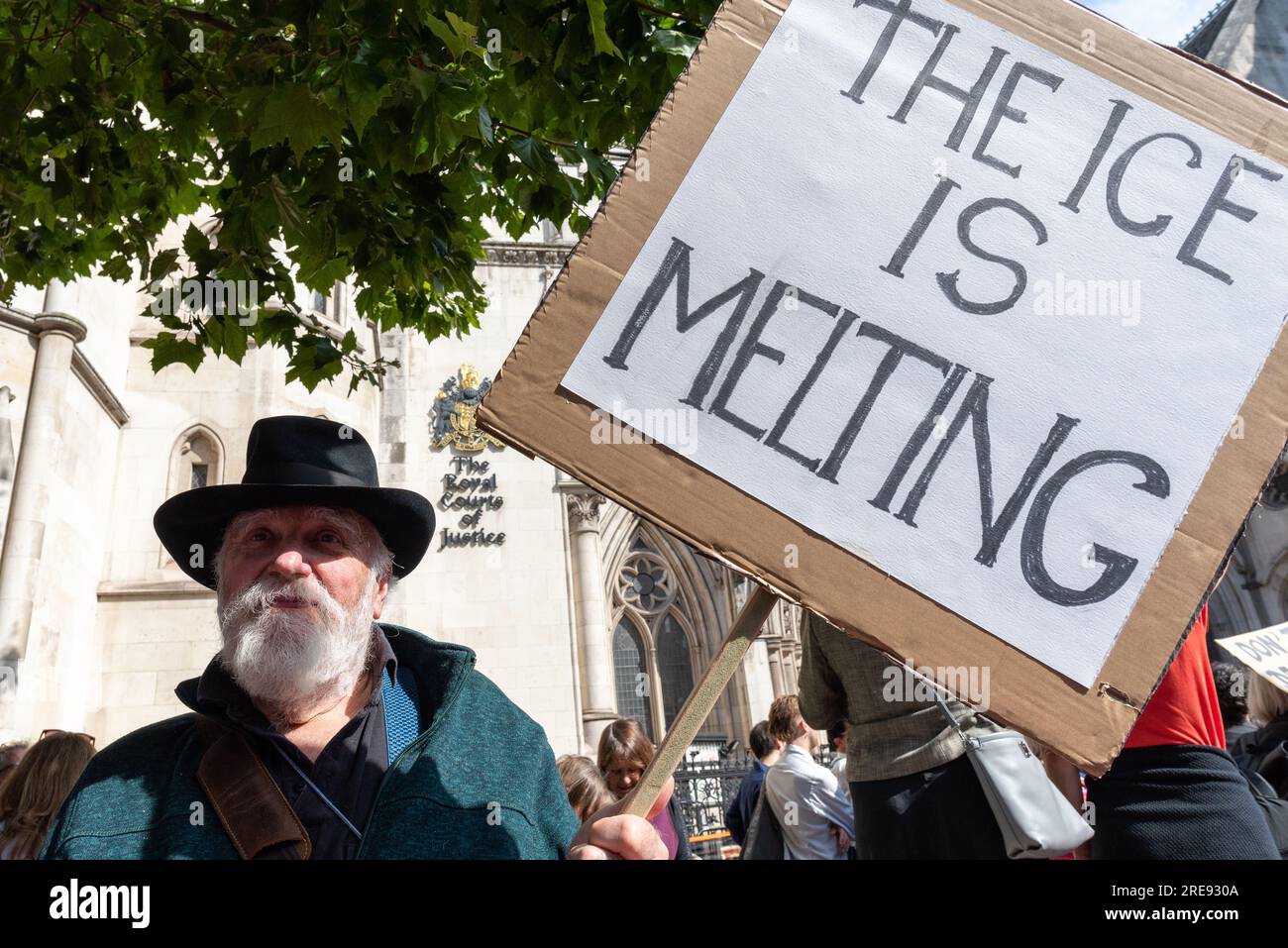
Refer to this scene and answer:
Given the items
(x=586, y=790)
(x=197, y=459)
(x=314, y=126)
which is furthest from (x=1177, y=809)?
(x=197, y=459)

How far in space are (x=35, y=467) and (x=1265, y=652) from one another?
10651 mm

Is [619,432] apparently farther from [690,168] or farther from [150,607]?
[150,607]

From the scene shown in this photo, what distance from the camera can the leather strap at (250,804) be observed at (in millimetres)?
1732

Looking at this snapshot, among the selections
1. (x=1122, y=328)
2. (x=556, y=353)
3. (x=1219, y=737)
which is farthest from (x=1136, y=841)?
(x=556, y=353)

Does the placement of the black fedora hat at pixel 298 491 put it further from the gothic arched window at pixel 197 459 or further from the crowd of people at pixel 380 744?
the gothic arched window at pixel 197 459

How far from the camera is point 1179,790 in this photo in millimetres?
2535

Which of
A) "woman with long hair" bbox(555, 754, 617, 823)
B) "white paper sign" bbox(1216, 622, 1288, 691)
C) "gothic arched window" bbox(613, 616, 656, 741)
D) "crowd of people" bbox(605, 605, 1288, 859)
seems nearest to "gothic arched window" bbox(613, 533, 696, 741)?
"gothic arched window" bbox(613, 616, 656, 741)

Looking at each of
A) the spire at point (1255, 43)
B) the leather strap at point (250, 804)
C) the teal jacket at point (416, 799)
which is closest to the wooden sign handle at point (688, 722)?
the teal jacket at point (416, 799)

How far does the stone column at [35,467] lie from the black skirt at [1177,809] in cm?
967

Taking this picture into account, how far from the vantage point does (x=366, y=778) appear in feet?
6.30

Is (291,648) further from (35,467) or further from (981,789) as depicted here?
(35,467)

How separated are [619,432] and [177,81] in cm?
376

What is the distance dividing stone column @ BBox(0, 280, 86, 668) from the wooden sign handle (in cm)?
963

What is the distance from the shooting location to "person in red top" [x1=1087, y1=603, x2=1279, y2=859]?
8.11ft
